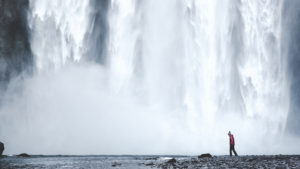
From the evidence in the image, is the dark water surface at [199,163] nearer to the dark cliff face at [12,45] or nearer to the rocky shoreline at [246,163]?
the rocky shoreline at [246,163]

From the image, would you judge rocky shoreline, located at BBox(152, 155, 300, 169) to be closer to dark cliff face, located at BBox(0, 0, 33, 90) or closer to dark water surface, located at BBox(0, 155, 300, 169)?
dark water surface, located at BBox(0, 155, 300, 169)

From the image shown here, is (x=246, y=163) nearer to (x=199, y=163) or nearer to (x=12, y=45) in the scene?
(x=199, y=163)

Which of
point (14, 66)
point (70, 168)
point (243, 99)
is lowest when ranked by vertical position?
point (70, 168)

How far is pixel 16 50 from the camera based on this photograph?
61.4 metres

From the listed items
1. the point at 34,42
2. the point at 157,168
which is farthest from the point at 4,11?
the point at 157,168

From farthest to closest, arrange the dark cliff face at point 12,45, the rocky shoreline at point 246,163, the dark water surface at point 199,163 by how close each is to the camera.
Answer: the dark cliff face at point 12,45 < the dark water surface at point 199,163 < the rocky shoreline at point 246,163

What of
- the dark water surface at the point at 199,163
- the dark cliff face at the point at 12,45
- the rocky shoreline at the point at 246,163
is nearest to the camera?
the rocky shoreline at the point at 246,163

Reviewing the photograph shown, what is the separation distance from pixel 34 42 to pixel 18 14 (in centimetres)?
1148

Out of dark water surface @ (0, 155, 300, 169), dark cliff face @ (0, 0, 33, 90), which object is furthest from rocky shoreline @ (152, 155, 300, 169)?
dark cliff face @ (0, 0, 33, 90)

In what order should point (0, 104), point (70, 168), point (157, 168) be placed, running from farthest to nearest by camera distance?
point (0, 104), point (70, 168), point (157, 168)

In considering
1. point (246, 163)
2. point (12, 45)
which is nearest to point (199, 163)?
point (246, 163)

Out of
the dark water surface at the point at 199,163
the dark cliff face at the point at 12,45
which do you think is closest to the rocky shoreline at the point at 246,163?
the dark water surface at the point at 199,163

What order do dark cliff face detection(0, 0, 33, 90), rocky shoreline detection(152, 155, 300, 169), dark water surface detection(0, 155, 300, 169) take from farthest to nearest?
dark cliff face detection(0, 0, 33, 90)
dark water surface detection(0, 155, 300, 169)
rocky shoreline detection(152, 155, 300, 169)

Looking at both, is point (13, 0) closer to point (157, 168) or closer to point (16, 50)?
point (16, 50)
